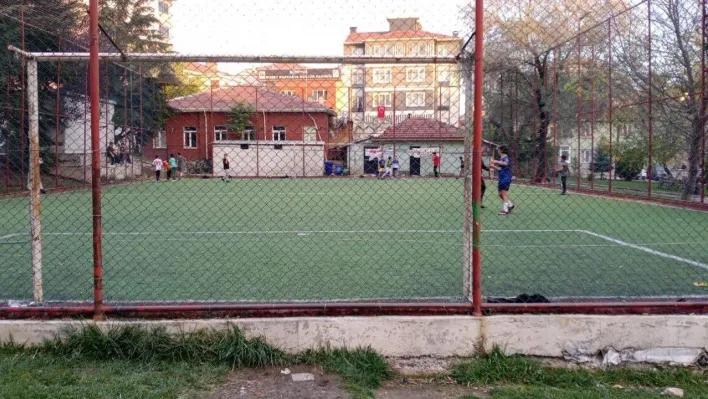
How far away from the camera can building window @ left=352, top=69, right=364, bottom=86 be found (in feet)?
16.4

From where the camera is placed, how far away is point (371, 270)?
7.07 meters

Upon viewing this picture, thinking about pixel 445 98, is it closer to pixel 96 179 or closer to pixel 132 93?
pixel 96 179

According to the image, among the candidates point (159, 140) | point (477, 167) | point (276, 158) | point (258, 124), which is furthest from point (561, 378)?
point (159, 140)

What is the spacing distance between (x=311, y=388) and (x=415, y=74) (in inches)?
110

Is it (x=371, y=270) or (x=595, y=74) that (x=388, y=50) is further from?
(x=595, y=74)

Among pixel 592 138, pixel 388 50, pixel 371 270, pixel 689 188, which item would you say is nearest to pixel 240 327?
pixel 388 50

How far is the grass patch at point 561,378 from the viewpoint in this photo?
376 cm

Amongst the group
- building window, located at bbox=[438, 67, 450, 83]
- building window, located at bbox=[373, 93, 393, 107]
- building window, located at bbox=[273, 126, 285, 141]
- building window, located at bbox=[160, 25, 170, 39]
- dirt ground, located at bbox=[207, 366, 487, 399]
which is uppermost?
building window, located at bbox=[160, 25, 170, 39]

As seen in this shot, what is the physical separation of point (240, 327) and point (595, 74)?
1941cm

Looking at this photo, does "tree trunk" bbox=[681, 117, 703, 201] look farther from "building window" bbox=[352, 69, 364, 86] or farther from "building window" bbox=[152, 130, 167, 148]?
→ "building window" bbox=[152, 130, 167, 148]

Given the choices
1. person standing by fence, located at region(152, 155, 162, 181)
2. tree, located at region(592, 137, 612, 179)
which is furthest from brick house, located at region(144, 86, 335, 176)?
tree, located at region(592, 137, 612, 179)

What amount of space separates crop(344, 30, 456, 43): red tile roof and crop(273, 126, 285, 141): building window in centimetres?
326

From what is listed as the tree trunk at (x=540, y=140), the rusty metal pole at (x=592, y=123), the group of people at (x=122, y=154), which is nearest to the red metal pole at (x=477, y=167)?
the tree trunk at (x=540, y=140)

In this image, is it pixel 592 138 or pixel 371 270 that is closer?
pixel 371 270
